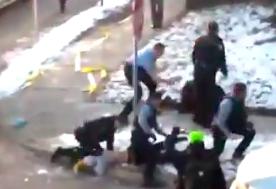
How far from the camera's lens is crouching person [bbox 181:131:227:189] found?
28.2ft

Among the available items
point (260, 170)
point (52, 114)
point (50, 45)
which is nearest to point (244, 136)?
point (52, 114)

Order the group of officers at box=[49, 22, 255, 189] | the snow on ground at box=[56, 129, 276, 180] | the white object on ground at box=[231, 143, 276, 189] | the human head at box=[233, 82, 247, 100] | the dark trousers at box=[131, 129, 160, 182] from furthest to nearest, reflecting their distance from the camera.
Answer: the snow on ground at box=[56, 129, 276, 180] < the human head at box=[233, 82, 247, 100] < the dark trousers at box=[131, 129, 160, 182] < the group of officers at box=[49, 22, 255, 189] < the white object on ground at box=[231, 143, 276, 189]

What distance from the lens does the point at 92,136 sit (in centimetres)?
1093

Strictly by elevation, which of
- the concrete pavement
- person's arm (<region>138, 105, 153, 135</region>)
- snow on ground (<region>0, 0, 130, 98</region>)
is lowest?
snow on ground (<region>0, 0, 130, 98</region>)

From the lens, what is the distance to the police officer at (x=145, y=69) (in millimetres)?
12445

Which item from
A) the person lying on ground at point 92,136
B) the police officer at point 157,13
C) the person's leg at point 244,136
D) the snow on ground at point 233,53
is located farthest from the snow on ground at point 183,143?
the police officer at point 157,13

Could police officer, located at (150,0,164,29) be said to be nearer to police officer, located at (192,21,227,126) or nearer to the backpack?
police officer, located at (192,21,227,126)

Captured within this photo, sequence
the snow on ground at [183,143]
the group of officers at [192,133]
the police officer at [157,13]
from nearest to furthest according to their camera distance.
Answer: the group of officers at [192,133] < the snow on ground at [183,143] < the police officer at [157,13]

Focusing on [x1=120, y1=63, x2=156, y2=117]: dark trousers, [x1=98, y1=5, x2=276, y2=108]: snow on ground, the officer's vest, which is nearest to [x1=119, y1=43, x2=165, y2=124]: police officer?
[x1=120, y1=63, x2=156, y2=117]: dark trousers

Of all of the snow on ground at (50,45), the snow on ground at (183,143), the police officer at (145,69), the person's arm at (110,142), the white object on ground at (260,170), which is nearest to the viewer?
the white object on ground at (260,170)

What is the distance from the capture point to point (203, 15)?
65.6 feet

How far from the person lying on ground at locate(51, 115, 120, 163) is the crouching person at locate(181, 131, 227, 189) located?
6.74 ft

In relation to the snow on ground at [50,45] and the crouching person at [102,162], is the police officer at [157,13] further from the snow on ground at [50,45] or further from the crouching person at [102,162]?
the crouching person at [102,162]

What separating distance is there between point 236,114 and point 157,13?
8252 mm
